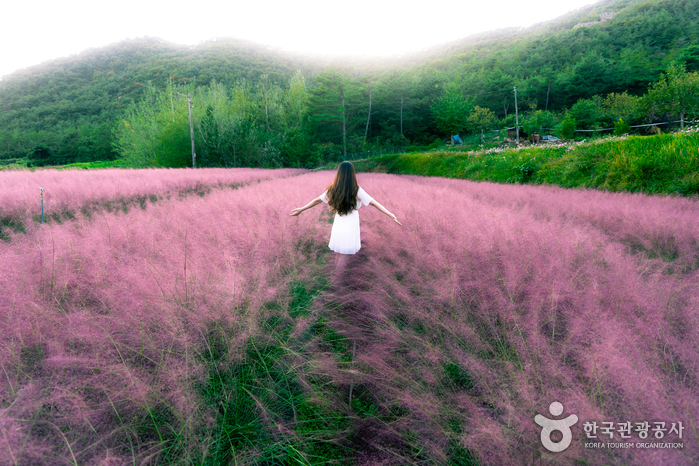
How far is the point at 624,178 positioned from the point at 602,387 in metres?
7.40

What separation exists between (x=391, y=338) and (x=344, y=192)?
1.60m

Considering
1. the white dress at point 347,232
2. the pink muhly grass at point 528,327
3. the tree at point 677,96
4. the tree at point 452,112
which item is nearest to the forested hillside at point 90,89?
the tree at point 452,112

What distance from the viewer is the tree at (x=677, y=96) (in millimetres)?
19984

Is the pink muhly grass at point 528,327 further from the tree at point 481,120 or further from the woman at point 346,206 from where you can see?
the tree at point 481,120

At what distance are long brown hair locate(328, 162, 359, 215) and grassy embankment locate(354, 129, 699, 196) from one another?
20.6 ft

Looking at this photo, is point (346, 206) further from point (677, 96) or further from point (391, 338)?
point (677, 96)

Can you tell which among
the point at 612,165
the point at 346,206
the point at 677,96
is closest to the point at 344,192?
the point at 346,206

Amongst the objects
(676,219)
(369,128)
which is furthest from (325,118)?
(676,219)

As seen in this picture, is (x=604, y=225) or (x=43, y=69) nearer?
(x=604, y=225)

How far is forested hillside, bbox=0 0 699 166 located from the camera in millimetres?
25719

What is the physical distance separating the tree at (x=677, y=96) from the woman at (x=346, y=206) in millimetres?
30199

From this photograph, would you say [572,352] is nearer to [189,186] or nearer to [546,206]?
[546,206]

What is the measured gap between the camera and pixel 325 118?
38156 millimetres

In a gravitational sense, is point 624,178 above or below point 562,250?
above
